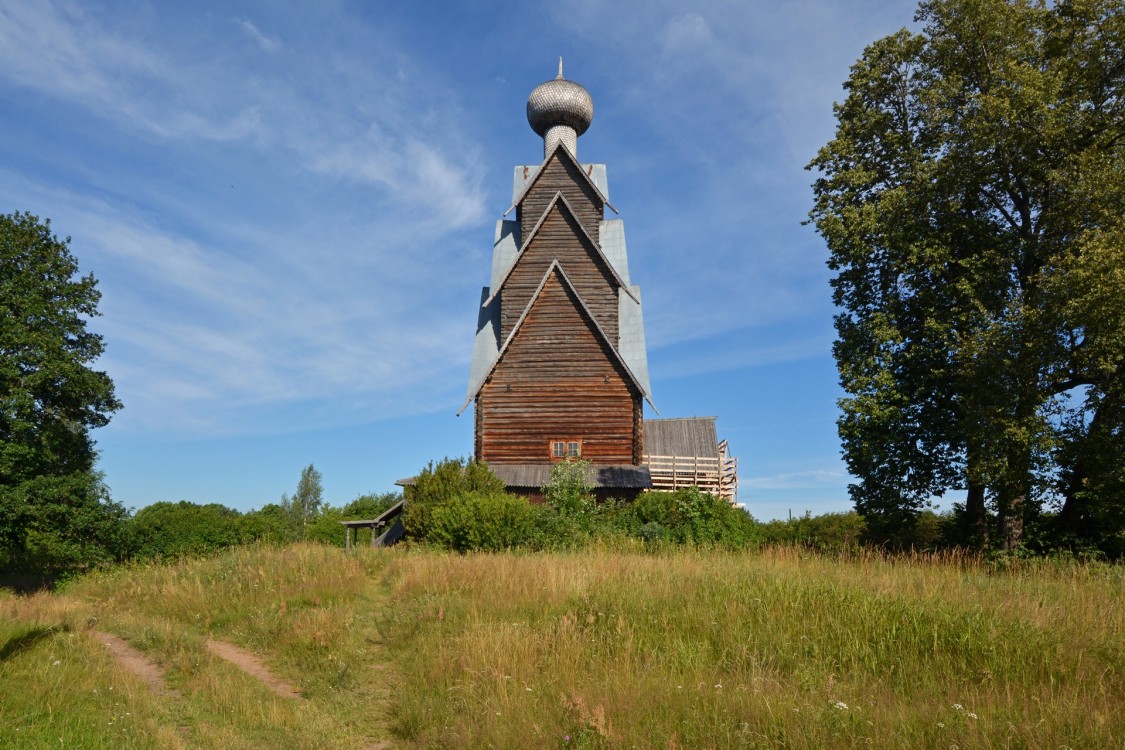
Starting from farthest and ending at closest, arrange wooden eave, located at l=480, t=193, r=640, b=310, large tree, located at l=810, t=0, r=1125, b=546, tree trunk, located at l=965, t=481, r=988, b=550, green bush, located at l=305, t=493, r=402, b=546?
1. green bush, located at l=305, t=493, r=402, b=546
2. wooden eave, located at l=480, t=193, r=640, b=310
3. tree trunk, located at l=965, t=481, r=988, b=550
4. large tree, located at l=810, t=0, r=1125, b=546

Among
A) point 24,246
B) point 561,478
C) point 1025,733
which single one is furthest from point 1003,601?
point 24,246

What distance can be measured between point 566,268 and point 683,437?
13.7 meters

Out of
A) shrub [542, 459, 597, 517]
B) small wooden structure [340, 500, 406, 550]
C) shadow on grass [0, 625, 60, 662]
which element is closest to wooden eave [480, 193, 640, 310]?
shrub [542, 459, 597, 517]

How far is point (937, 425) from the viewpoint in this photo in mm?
19281

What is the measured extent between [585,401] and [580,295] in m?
4.87

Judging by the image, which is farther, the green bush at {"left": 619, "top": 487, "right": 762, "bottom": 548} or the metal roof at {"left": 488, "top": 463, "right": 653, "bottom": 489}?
the metal roof at {"left": 488, "top": 463, "right": 653, "bottom": 489}

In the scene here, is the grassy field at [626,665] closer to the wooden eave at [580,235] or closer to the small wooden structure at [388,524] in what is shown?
the small wooden structure at [388,524]

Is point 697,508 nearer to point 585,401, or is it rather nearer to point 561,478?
point 561,478

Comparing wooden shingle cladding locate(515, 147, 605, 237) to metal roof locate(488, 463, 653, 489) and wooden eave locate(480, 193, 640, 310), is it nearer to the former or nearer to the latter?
wooden eave locate(480, 193, 640, 310)

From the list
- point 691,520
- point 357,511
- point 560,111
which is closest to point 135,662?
point 691,520

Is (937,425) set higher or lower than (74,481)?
higher

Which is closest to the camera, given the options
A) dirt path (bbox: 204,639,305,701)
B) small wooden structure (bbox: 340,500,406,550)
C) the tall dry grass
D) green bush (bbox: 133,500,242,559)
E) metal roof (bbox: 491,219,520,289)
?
the tall dry grass

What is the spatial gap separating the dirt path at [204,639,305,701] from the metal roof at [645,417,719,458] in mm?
27733

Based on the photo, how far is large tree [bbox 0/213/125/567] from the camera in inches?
771
